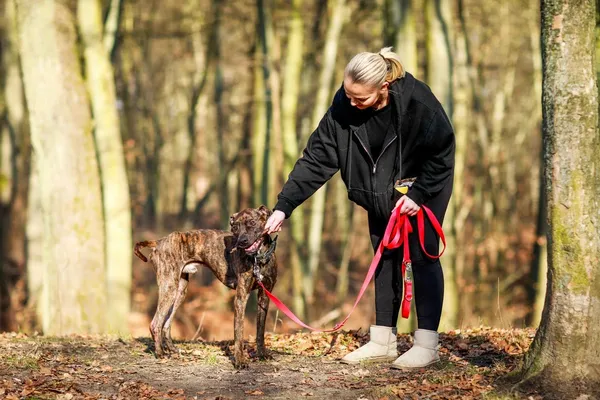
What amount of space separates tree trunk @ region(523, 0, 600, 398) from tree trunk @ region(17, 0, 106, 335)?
694 cm

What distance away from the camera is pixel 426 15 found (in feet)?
46.7

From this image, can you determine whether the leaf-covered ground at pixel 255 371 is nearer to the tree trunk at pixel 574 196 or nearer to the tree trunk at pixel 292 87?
the tree trunk at pixel 574 196

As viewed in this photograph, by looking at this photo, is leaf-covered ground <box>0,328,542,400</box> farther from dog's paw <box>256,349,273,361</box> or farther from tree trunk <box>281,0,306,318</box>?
tree trunk <box>281,0,306,318</box>

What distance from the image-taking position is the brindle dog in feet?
22.4

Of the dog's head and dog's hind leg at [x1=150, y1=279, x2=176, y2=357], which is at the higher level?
the dog's head

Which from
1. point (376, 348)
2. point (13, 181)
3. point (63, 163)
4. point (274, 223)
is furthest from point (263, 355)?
point (13, 181)

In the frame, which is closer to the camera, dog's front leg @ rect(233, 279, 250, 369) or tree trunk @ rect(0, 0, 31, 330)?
dog's front leg @ rect(233, 279, 250, 369)

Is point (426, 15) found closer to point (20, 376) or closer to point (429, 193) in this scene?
point (429, 193)

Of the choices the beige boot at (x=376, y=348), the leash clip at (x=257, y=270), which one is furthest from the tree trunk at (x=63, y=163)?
the beige boot at (x=376, y=348)

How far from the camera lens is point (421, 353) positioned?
6.66 meters

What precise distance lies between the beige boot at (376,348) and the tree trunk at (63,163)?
5042mm

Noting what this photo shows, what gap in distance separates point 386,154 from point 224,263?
1.84 meters

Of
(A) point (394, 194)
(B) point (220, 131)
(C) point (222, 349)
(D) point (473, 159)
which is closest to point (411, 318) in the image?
(C) point (222, 349)

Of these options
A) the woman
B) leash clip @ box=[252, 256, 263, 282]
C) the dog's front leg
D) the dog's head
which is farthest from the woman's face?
the dog's front leg
